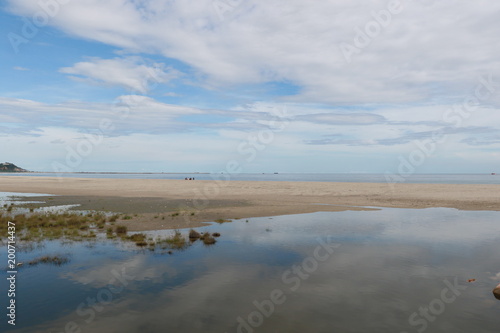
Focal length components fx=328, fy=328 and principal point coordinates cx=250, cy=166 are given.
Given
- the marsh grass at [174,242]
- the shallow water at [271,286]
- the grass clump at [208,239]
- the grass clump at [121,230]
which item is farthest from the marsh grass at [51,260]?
the grass clump at [208,239]

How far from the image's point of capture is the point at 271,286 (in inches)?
554

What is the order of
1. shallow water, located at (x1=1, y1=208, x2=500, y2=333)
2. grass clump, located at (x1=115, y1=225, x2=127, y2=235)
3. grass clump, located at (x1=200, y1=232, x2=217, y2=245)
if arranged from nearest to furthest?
shallow water, located at (x1=1, y1=208, x2=500, y2=333) → grass clump, located at (x1=200, y1=232, x2=217, y2=245) → grass clump, located at (x1=115, y1=225, x2=127, y2=235)

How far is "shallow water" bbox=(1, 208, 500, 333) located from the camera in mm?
10898

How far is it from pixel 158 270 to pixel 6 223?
18366 mm

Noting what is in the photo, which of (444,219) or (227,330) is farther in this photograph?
(444,219)

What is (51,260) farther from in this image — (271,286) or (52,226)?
(271,286)

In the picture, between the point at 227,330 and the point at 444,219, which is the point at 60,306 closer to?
the point at 227,330

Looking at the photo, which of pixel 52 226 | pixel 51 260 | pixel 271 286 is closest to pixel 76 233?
pixel 52 226

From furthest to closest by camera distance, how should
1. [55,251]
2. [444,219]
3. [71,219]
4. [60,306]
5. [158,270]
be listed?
[444,219] → [71,219] → [55,251] → [158,270] → [60,306]

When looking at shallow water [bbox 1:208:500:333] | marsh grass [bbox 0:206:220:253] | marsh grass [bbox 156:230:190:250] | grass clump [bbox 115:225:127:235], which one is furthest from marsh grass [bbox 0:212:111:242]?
marsh grass [bbox 156:230:190:250]

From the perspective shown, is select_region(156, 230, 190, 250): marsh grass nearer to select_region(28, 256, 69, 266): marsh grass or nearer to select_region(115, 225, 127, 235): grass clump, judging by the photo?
select_region(115, 225, 127, 235): grass clump

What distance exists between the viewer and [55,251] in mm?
19125

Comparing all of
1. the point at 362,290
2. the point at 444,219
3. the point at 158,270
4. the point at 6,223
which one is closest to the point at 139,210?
the point at 6,223

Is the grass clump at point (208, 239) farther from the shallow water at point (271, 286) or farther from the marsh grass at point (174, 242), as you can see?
the marsh grass at point (174, 242)
